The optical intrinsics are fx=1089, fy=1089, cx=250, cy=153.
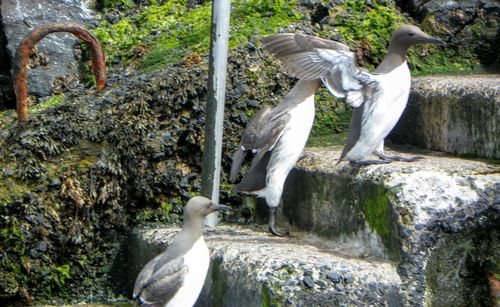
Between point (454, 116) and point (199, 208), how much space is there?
1943 millimetres

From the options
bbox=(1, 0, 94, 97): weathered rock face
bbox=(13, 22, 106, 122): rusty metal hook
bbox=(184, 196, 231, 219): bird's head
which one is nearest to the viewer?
bbox=(184, 196, 231, 219): bird's head

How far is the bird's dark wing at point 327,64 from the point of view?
6.77 meters

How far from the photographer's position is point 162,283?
6.00 meters

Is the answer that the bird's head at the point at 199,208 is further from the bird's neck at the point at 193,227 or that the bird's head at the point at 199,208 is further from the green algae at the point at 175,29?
the green algae at the point at 175,29

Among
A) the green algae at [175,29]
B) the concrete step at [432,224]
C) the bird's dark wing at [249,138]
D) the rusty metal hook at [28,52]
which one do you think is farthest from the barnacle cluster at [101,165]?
the concrete step at [432,224]

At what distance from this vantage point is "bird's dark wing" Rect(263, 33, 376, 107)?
22.2 ft

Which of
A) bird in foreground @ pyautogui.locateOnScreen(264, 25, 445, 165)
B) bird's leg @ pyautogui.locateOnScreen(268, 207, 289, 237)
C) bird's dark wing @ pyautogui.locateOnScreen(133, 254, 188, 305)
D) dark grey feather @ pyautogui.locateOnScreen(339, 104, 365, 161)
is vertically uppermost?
bird in foreground @ pyautogui.locateOnScreen(264, 25, 445, 165)

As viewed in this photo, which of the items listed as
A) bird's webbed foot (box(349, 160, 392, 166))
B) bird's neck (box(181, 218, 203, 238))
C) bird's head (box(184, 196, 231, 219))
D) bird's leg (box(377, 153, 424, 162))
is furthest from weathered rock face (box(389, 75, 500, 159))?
bird's neck (box(181, 218, 203, 238))

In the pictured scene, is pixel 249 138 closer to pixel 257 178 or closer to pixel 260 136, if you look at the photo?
pixel 260 136

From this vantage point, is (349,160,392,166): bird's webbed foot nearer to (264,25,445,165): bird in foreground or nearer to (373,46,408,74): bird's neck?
(264,25,445,165): bird in foreground

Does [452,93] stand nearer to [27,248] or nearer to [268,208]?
[268,208]

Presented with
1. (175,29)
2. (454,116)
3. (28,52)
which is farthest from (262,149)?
(175,29)

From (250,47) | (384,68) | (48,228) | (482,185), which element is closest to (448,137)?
(384,68)

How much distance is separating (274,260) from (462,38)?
345 cm
